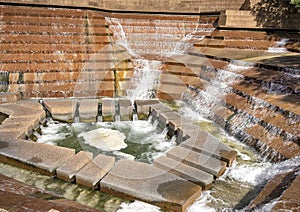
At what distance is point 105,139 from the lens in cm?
619

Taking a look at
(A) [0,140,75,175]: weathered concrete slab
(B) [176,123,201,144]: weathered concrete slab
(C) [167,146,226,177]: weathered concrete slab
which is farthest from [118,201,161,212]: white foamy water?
(B) [176,123,201,144]: weathered concrete slab

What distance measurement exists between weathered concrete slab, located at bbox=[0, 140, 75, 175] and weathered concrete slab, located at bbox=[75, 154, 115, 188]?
522 millimetres

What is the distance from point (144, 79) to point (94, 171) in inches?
235

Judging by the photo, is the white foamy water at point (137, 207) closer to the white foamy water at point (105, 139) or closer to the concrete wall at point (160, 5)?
the white foamy water at point (105, 139)

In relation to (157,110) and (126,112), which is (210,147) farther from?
(126,112)

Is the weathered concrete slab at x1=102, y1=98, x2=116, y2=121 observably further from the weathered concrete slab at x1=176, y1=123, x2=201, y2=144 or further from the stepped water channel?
the weathered concrete slab at x1=176, y1=123, x2=201, y2=144

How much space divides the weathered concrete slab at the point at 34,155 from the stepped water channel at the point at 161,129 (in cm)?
2

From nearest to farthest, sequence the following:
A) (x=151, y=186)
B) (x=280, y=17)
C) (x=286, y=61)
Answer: (x=151, y=186), (x=286, y=61), (x=280, y=17)

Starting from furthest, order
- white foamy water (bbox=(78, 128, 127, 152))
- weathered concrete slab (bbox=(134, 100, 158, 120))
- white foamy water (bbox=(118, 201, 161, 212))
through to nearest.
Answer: weathered concrete slab (bbox=(134, 100, 158, 120))
white foamy water (bbox=(78, 128, 127, 152))
white foamy water (bbox=(118, 201, 161, 212))

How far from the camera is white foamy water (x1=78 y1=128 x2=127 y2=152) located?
19.1 ft

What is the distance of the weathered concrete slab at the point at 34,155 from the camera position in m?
4.41

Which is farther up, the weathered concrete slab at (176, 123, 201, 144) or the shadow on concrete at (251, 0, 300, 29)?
the shadow on concrete at (251, 0, 300, 29)

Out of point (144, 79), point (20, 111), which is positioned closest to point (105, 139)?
point (20, 111)

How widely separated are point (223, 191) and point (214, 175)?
1.11 feet
